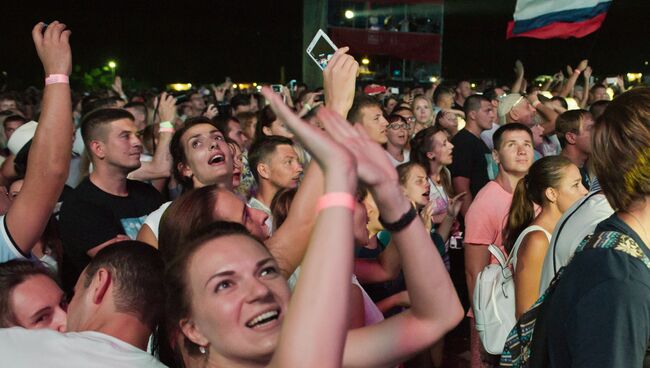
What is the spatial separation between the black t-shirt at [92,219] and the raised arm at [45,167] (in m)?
1.26

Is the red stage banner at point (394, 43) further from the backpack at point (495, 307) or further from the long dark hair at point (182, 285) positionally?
the long dark hair at point (182, 285)

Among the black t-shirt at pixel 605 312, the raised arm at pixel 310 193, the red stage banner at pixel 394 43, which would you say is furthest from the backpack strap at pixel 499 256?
the red stage banner at pixel 394 43

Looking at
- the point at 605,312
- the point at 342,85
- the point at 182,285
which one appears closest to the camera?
the point at 605,312

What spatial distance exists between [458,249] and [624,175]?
4586 millimetres

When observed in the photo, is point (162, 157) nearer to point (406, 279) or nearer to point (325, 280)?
point (406, 279)

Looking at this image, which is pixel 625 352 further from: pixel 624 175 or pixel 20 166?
pixel 20 166

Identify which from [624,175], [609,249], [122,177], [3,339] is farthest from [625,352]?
[122,177]

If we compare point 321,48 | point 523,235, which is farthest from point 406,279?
point 321,48

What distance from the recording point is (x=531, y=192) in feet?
13.1

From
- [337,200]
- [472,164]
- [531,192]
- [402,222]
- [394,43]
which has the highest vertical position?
[337,200]

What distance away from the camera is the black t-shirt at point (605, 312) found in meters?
1.69

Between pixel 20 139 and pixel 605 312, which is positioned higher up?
pixel 605 312

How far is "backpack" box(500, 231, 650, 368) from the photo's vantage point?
179 centimetres

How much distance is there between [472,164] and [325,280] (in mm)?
5823
